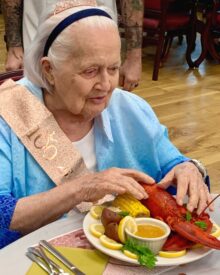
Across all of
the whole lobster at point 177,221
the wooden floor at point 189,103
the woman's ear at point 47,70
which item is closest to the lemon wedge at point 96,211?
the whole lobster at point 177,221

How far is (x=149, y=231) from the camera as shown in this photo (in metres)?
1.30

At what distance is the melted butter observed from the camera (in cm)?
128

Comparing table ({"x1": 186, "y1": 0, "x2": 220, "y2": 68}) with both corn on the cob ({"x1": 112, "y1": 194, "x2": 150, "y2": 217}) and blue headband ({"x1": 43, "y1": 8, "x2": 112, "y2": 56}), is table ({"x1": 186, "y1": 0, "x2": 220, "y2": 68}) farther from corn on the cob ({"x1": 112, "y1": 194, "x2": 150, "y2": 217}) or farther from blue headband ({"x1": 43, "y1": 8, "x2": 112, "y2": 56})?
corn on the cob ({"x1": 112, "y1": 194, "x2": 150, "y2": 217})

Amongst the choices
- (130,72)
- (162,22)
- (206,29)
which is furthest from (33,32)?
(206,29)

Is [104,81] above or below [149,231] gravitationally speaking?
above

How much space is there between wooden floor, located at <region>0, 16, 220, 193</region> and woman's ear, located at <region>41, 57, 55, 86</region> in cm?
180

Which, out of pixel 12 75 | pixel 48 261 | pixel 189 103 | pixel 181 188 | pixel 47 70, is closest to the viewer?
pixel 48 261

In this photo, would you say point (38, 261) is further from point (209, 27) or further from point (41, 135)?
point (209, 27)

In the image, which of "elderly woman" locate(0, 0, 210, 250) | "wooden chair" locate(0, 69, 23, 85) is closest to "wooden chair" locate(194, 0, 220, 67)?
"wooden chair" locate(0, 69, 23, 85)

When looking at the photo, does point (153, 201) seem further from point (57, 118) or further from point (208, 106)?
point (208, 106)

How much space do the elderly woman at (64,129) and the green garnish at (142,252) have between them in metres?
0.24

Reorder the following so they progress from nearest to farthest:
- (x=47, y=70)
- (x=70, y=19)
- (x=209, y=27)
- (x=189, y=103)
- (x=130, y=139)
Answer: (x=70, y=19), (x=47, y=70), (x=130, y=139), (x=189, y=103), (x=209, y=27)

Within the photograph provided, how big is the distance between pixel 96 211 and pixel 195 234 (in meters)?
Answer: 0.29

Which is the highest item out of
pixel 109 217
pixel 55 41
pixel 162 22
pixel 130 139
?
pixel 55 41
